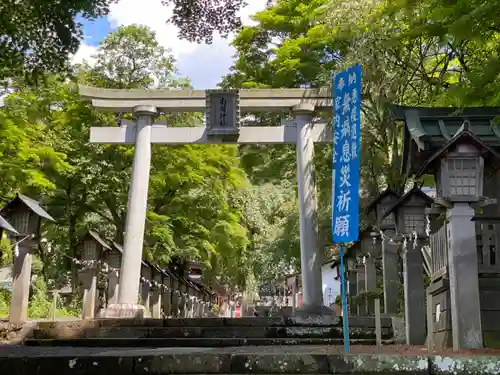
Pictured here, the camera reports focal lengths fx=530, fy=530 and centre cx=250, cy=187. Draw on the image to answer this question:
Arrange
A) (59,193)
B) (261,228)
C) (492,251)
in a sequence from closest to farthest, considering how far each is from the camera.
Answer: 1. (492,251)
2. (59,193)
3. (261,228)

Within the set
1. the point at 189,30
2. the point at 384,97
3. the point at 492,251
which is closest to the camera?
the point at 189,30

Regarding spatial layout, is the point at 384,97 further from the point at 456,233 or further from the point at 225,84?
the point at 225,84

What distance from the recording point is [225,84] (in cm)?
2428

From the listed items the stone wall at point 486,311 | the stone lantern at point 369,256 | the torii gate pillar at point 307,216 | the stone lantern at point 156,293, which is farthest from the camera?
the stone lantern at point 156,293

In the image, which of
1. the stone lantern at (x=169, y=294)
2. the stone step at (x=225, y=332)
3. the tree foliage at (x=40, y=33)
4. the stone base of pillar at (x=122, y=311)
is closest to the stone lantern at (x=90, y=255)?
the stone base of pillar at (x=122, y=311)

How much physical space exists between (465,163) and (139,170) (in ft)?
31.8

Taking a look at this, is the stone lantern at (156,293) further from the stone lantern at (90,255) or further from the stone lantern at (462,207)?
the stone lantern at (462,207)

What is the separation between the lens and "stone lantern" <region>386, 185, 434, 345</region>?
736cm

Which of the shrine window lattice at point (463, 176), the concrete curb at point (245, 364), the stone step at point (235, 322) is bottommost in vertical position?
the concrete curb at point (245, 364)

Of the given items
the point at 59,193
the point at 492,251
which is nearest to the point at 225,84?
the point at 59,193

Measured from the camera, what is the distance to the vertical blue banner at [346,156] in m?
6.08

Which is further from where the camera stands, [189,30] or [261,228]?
[261,228]

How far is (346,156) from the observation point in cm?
669

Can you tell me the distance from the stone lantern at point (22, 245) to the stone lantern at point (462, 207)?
6.29 meters
